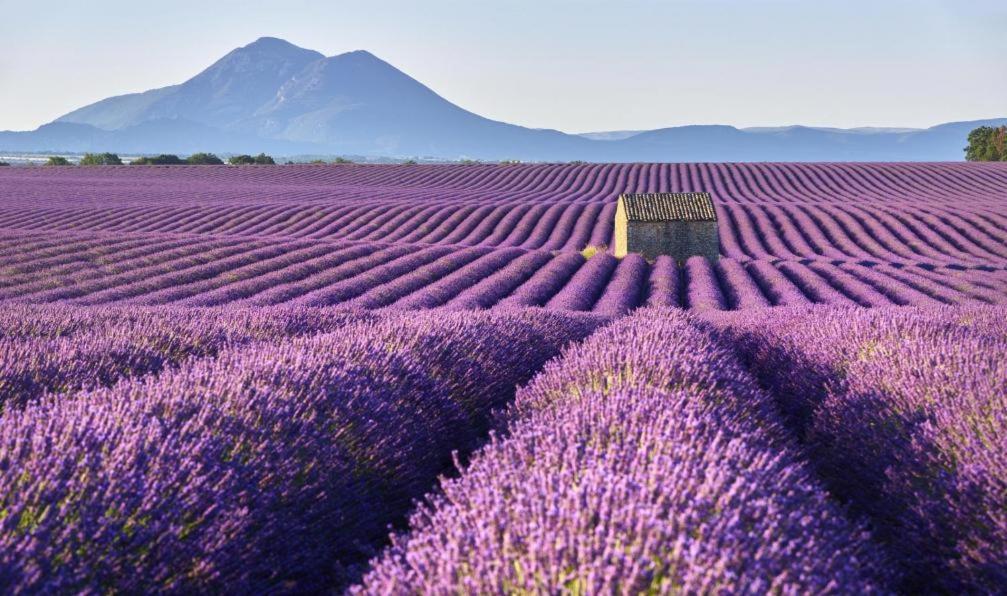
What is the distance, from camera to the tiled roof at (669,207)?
25.9m

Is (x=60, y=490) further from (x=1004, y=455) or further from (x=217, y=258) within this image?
(x=217, y=258)

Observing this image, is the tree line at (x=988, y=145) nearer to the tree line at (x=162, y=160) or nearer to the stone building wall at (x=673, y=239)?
the stone building wall at (x=673, y=239)

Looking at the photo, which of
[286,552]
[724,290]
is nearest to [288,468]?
[286,552]

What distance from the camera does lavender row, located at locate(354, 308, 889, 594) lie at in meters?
2.01

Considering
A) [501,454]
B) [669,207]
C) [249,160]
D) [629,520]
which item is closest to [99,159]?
[249,160]

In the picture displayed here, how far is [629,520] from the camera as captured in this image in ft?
6.98

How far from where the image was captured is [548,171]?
6538 centimetres

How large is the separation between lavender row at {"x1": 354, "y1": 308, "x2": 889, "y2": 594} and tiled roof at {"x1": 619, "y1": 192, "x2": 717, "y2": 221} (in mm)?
22824

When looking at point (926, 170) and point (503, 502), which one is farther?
point (926, 170)

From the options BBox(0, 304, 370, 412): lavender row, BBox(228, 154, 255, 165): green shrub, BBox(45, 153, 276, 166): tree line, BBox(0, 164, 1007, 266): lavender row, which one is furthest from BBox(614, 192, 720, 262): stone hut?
BBox(228, 154, 255, 165): green shrub

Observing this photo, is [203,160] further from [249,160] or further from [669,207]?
[669,207]

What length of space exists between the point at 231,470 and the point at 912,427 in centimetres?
315

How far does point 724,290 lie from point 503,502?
16.9 metres

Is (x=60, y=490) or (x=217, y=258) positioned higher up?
(x=60, y=490)
